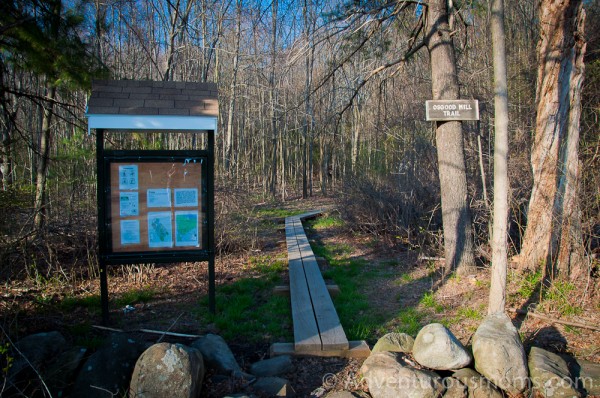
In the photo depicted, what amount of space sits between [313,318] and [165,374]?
2.00 metres

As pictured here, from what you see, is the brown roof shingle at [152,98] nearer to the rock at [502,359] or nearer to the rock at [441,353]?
the rock at [441,353]

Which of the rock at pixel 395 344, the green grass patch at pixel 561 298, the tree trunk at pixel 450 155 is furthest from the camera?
the tree trunk at pixel 450 155

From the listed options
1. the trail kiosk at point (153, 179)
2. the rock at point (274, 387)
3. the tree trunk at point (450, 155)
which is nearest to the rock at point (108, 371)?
the rock at point (274, 387)

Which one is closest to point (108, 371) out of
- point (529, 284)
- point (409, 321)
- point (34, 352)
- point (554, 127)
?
point (34, 352)

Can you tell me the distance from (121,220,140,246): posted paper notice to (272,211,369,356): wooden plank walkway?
2014mm

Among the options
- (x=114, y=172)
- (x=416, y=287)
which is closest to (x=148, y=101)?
(x=114, y=172)

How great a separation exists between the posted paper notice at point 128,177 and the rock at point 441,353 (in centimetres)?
354

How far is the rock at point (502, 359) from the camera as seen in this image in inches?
137

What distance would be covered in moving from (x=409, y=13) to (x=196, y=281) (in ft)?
19.9

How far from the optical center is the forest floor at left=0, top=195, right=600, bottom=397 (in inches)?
168

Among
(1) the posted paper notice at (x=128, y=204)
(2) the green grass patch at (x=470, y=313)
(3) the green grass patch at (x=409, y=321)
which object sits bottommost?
(3) the green grass patch at (x=409, y=321)

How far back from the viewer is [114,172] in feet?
16.6

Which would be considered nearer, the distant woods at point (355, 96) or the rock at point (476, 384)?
the rock at point (476, 384)

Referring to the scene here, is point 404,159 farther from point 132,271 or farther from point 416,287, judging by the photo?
point 132,271
